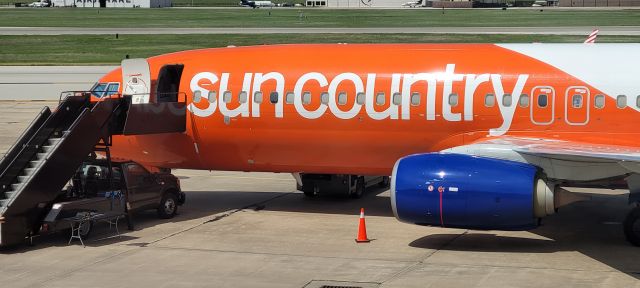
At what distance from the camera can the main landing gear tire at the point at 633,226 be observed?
73.0ft

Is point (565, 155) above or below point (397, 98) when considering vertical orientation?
below

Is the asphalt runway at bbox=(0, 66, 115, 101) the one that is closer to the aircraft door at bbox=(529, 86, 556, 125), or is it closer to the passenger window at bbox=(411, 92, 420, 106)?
the passenger window at bbox=(411, 92, 420, 106)

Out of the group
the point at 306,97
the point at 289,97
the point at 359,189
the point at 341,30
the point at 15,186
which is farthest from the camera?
the point at 341,30

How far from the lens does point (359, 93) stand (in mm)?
25078

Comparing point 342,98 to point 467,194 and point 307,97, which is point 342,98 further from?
point 467,194

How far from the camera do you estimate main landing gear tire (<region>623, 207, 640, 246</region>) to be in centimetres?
2225

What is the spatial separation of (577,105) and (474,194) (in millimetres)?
3799

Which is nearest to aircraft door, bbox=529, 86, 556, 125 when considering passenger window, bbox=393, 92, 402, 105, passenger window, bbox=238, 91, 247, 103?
passenger window, bbox=393, 92, 402, 105

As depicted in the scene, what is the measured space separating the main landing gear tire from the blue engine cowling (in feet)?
7.25

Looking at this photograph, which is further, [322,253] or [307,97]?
[307,97]

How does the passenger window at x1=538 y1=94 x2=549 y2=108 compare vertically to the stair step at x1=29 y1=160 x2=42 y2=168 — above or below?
above

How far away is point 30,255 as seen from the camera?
2231cm

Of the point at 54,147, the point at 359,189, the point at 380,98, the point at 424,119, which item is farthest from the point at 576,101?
the point at 54,147

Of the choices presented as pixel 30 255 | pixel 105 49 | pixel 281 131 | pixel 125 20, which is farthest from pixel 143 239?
pixel 125 20
